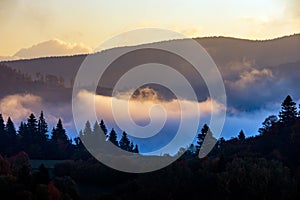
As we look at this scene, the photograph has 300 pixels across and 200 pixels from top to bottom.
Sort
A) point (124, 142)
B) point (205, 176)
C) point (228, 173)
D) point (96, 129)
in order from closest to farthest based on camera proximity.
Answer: point (228, 173), point (205, 176), point (124, 142), point (96, 129)

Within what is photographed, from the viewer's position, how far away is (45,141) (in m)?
175

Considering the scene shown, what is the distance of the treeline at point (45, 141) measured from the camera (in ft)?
551

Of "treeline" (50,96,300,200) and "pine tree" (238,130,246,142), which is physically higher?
"pine tree" (238,130,246,142)

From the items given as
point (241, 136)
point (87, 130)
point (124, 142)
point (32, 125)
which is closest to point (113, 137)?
point (124, 142)

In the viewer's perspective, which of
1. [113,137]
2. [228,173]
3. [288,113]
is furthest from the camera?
[113,137]

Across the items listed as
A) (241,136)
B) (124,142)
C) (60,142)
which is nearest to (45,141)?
(60,142)

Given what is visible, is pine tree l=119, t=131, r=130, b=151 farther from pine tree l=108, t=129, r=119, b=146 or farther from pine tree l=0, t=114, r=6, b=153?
pine tree l=0, t=114, r=6, b=153

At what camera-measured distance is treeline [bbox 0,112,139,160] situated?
167875 mm

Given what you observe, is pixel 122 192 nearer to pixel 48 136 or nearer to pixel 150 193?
pixel 150 193

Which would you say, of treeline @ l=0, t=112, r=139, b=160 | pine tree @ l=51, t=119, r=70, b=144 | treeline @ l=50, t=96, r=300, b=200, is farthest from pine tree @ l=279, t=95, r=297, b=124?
pine tree @ l=51, t=119, r=70, b=144

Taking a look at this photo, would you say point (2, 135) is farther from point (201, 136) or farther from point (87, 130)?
point (201, 136)

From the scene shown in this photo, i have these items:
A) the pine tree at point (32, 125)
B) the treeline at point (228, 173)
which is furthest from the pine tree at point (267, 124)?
the pine tree at point (32, 125)

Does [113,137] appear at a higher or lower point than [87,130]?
lower

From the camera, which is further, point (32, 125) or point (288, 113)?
point (32, 125)
